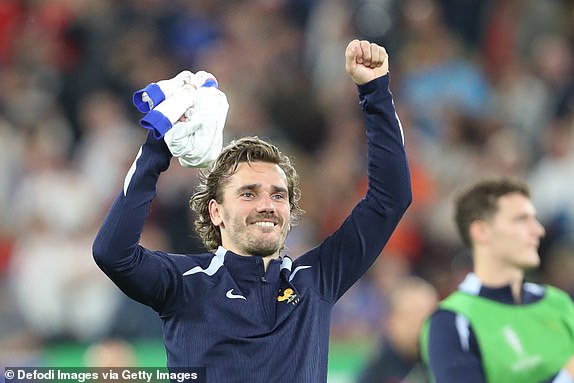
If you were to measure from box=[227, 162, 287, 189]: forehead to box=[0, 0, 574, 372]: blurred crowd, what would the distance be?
4323mm

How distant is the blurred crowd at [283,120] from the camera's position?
9.55 m

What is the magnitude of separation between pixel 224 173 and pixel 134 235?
643 millimetres

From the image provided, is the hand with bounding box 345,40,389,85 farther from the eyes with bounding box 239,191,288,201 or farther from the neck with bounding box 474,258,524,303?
the neck with bounding box 474,258,524,303

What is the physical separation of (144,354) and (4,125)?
3482 mm

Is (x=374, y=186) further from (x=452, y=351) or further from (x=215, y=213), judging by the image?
(x=452, y=351)

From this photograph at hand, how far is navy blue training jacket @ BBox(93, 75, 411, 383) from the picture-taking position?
4223mm

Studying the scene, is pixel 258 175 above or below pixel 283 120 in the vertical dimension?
above

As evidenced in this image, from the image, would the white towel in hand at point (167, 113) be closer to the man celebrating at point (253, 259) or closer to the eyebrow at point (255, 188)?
the man celebrating at point (253, 259)

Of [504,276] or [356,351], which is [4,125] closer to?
[356,351]

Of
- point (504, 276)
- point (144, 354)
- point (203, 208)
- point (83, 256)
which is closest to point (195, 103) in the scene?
point (203, 208)

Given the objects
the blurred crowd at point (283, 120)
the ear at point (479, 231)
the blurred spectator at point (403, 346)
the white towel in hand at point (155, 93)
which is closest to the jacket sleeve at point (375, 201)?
the white towel in hand at point (155, 93)

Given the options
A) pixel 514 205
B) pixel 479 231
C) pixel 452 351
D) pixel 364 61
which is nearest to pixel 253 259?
pixel 364 61

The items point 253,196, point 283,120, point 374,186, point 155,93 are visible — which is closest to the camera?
point 155,93

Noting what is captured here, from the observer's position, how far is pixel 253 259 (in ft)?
14.9
